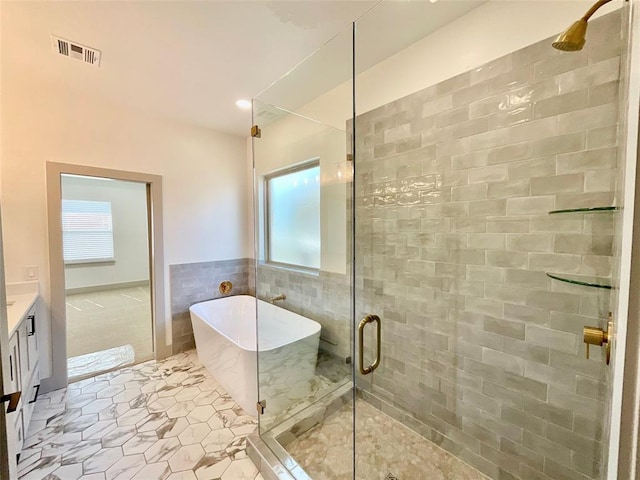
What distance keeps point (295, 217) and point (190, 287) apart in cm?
162

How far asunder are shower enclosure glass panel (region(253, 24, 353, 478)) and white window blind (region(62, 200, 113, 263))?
17.4ft

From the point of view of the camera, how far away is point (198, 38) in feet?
5.82

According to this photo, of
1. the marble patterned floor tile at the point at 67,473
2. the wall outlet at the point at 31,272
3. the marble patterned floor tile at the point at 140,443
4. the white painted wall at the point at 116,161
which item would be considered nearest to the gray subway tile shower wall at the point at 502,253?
the marble patterned floor tile at the point at 140,443

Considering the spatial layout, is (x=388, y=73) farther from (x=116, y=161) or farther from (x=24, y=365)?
(x=24, y=365)

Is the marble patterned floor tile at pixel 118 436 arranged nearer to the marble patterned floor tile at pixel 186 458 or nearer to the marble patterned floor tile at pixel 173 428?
the marble patterned floor tile at pixel 173 428

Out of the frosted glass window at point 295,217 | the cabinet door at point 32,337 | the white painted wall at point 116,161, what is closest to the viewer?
the cabinet door at point 32,337

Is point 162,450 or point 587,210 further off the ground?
point 587,210

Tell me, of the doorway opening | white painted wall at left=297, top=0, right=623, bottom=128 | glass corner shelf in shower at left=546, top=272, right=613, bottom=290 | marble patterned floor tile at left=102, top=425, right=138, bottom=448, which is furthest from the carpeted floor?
glass corner shelf in shower at left=546, top=272, right=613, bottom=290

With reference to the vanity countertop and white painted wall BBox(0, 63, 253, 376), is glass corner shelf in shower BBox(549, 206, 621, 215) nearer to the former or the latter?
the vanity countertop

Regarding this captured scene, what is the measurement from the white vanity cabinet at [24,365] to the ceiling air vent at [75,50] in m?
1.92

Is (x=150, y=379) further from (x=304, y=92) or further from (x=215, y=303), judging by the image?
(x=304, y=92)

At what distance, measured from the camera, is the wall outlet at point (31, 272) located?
2.30 m

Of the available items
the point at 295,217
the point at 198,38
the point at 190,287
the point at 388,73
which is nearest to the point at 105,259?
the point at 190,287

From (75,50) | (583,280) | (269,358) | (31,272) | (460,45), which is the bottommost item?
(269,358)
